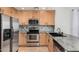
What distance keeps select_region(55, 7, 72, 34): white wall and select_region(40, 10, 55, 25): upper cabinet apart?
14.9 inches

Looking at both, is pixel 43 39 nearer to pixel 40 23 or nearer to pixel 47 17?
pixel 40 23

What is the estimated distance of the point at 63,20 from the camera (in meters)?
7.23

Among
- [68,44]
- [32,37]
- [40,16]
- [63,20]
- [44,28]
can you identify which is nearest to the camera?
[68,44]

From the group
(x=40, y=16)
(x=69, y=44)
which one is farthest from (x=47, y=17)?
(x=69, y=44)

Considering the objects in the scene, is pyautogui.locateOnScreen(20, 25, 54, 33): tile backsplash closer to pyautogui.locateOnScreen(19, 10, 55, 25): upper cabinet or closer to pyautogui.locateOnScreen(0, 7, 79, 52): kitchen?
pyautogui.locateOnScreen(0, 7, 79, 52): kitchen

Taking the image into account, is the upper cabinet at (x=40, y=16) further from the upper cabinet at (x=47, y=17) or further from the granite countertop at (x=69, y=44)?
the granite countertop at (x=69, y=44)

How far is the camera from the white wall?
23.4 feet

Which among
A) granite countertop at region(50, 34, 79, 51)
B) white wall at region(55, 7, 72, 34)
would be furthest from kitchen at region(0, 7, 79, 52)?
granite countertop at region(50, 34, 79, 51)

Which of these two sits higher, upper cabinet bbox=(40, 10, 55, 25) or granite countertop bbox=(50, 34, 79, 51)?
upper cabinet bbox=(40, 10, 55, 25)

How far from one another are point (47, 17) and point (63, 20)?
0.92 meters
